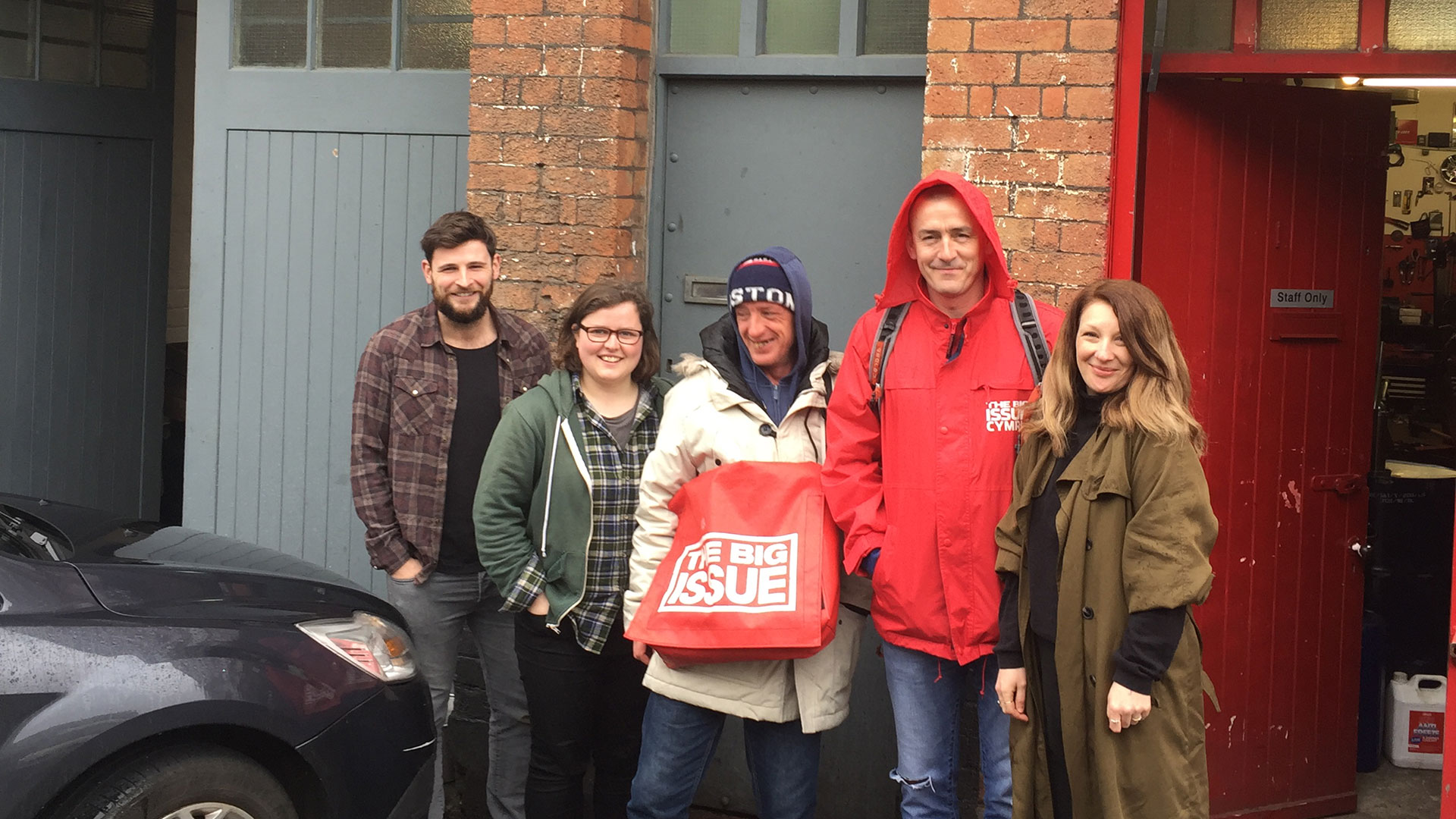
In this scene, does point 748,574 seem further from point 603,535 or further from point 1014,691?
point 1014,691

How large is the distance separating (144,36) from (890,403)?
5427mm

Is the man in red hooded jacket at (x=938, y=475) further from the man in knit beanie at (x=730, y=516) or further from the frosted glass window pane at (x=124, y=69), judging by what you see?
the frosted glass window pane at (x=124, y=69)

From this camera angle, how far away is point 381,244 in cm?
547

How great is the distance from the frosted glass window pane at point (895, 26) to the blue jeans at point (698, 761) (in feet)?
7.83

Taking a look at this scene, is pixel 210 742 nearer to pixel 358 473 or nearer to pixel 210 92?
pixel 358 473

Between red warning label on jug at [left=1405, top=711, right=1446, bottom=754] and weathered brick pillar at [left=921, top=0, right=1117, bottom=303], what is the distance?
281cm

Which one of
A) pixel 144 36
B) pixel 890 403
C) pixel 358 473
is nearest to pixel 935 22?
pixel 890 403

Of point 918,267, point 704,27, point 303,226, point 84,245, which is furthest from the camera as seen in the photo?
point 84,245

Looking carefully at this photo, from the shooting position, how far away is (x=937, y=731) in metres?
3.55

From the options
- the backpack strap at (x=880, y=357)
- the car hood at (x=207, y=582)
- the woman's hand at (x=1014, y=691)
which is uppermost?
the backpack strap at (x=880, y=357)

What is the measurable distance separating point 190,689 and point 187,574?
17.8 inches

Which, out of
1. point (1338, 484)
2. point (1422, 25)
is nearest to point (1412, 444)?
point (1338, 484)

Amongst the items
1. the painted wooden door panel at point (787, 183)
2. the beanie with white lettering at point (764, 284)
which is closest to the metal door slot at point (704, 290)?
the painted wooden door panel at point (787, 183)

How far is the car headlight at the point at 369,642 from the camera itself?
3.85 m
